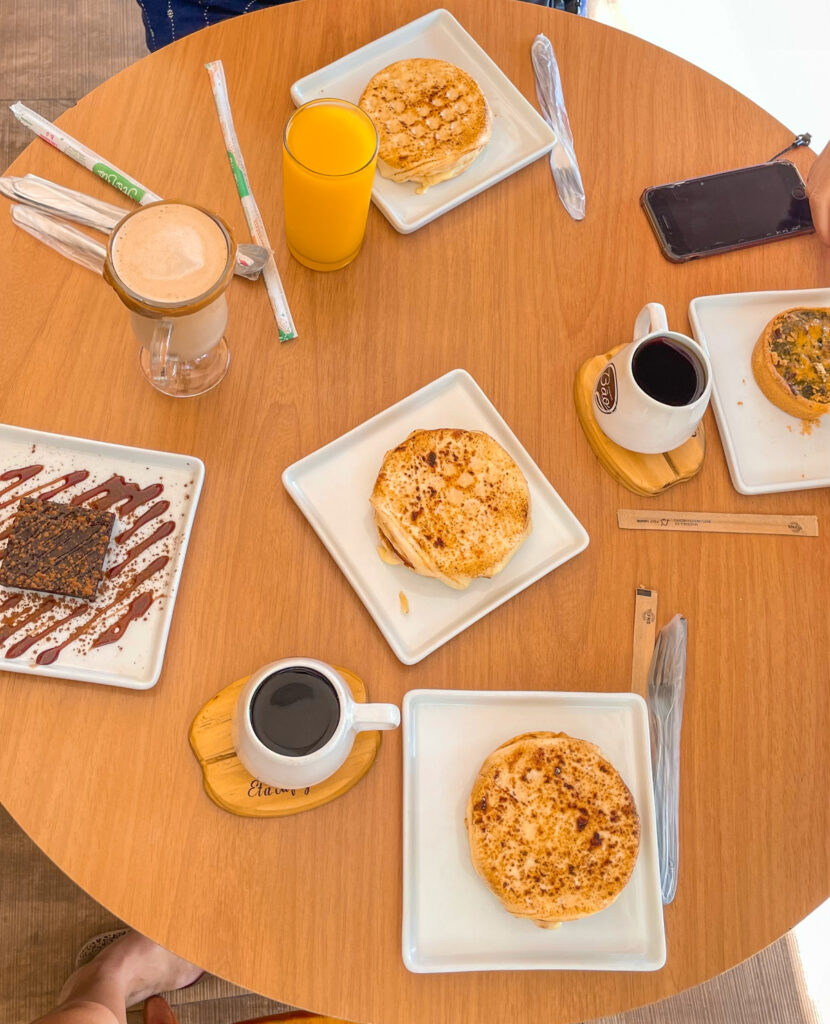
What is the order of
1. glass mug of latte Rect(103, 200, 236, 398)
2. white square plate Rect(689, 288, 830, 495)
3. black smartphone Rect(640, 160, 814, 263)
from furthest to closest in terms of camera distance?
black smartphone Rect(640, 160, 814, 263) < white square plate Rect(689, 288, 830, 495) < glass mug of latte Rect(103, 200, 236, 398)

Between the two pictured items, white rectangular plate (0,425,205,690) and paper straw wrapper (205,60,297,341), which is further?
paper straw wrapper (205,60,297,341)

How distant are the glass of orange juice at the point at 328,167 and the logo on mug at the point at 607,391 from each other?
0.41 m

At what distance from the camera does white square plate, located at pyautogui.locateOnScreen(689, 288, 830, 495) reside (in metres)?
1.15

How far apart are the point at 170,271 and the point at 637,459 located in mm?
675

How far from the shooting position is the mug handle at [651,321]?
106cm

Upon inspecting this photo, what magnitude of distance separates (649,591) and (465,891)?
0.46 metres

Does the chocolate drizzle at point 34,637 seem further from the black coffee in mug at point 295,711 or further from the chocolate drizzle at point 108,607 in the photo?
the black coffee in mug at point 295,711

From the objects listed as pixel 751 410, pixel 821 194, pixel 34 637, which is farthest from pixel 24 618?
pixel 821 194

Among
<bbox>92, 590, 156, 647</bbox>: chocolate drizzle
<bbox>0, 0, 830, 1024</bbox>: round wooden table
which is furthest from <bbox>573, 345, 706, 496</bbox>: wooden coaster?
<bbox>92, 590, 156, 647</bbox>: chocolate drizzle

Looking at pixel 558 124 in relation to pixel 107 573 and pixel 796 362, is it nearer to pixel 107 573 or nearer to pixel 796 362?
pixel 796 362

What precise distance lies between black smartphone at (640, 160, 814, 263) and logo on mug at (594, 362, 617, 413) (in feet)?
0.97

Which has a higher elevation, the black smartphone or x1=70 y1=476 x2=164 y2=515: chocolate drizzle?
x1=70 y1=476 x2=164 y2=515: chocolate drizzle

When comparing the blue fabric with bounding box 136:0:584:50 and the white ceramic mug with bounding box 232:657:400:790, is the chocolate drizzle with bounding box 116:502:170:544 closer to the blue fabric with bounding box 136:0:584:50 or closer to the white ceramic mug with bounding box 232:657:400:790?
the white ceramic mug with bounding box 232:657:400:790

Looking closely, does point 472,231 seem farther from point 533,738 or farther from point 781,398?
point 533,738
